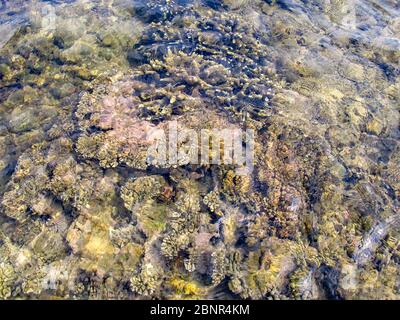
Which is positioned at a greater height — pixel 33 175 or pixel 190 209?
pixel 190 209

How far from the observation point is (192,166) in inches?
194

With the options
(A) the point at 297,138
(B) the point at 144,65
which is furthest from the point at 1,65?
(A) the point at 297,138

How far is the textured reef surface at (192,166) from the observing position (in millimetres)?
4211

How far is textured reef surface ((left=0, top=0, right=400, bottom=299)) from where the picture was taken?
421 centimetres

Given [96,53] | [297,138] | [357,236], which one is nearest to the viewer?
[357,236]

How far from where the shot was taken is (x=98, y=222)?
457 cm

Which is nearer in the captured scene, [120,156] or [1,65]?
[120,156]

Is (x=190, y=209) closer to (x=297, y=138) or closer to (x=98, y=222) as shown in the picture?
(x=98, y=222)

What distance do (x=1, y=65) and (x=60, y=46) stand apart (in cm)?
124
